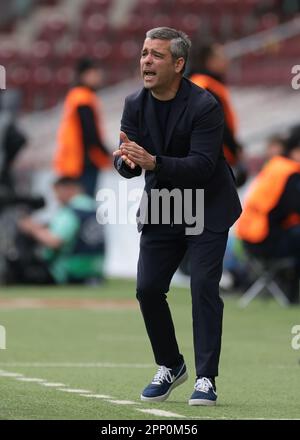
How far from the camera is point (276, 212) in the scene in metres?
14.4

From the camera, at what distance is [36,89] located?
2575cm

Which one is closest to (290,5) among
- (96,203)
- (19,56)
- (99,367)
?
(96,203)

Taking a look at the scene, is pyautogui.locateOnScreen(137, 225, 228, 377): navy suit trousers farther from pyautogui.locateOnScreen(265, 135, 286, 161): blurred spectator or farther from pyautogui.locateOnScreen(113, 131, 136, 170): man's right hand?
pyautogui.locateOnScreen(265, 135, 286, 161): blurred spectator

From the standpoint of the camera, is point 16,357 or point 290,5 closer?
point 16,357

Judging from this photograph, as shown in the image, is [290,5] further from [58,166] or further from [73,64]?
[73,64]

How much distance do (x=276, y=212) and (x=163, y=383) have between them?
6.98 metres

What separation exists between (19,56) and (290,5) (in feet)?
42.3

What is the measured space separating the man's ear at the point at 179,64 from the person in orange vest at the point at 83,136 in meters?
9.42

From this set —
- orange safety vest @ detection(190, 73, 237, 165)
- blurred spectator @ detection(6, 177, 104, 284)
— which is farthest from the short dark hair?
orange safety vest @ detection(190, 73, 237, 165)

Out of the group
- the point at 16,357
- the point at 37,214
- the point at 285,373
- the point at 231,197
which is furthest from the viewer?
the point at 37,214

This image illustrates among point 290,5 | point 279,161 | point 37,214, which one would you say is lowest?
point 37,214

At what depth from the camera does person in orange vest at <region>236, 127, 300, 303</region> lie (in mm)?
14262

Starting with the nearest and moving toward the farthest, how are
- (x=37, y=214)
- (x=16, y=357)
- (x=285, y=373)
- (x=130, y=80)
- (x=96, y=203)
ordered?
(x=285, y=373) < (x=16, y=357) < (x=96, y=203) < (x=37, y=214) < (x=130, y=80)

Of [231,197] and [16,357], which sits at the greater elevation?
[231,197]
